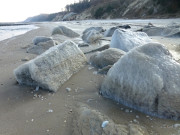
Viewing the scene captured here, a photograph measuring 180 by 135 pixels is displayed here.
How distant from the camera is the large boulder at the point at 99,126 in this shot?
5.57ft

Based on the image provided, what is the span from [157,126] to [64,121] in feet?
3.07

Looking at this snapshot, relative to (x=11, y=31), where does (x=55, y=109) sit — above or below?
above

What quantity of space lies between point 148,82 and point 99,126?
0.71 meters

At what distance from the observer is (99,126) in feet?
5.80

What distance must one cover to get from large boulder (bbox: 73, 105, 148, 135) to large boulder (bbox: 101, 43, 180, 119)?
13.3 inches

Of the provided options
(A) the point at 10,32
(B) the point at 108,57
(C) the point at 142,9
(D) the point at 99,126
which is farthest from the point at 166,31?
(C) the point at 142,9

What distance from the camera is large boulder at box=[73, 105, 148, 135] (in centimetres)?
170

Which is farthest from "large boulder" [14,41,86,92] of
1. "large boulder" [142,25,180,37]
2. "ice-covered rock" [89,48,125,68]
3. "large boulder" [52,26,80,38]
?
"large boulder" [52,26,80,38]

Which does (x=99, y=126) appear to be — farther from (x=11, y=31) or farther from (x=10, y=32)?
(x=11, y=31)

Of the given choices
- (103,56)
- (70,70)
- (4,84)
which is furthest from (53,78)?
(103,56)

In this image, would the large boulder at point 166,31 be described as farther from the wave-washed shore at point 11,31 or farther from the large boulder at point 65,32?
the wave-washed shore at point 11,31

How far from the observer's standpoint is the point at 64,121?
1984 millimetres

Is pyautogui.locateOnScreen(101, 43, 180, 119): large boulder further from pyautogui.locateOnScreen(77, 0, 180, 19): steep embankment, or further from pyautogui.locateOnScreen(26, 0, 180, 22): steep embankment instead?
pyautogui.locateOnScreen(77, 0, 180, 19): steep embankment

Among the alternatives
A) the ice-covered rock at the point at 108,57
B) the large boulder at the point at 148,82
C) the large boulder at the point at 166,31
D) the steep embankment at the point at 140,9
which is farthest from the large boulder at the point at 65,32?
the steep embankment at the point at 140,9
